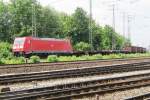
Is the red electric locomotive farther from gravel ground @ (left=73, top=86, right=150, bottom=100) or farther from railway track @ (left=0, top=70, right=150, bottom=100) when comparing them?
gravel ground @ (left=73, top=86, right=150, bottom=100)

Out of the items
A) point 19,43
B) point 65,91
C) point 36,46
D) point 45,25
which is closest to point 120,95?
point 65,91

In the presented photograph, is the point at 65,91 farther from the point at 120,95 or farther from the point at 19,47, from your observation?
the point at 19,47

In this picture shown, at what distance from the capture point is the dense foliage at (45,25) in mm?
86894

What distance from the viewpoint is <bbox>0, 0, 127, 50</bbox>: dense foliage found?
86.9 m

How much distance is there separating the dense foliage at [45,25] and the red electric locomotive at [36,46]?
36060 mm

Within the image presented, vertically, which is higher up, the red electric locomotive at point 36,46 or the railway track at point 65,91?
the red electric locomotive at point 36,46

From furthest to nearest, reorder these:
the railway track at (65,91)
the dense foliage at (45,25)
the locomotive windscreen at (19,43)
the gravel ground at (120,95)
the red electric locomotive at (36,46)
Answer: the dense foliage at (45,25)
the locomotive windscreen at (19,43)
the red electric locomotive at (36,46)
the gravel ground at (120,95)
the railway track at (65,91)

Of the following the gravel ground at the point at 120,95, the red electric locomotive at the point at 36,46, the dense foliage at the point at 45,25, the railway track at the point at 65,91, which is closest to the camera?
the railway track at the point at 65,91

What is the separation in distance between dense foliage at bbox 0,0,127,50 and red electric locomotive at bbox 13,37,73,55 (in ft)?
118

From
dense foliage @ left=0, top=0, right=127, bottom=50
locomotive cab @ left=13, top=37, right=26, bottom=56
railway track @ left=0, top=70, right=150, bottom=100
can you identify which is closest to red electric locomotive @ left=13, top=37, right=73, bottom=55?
locomotive cab @ left=13, top=37, right=26, bottom=56

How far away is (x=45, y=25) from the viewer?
91000mm

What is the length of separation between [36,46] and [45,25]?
151 ft

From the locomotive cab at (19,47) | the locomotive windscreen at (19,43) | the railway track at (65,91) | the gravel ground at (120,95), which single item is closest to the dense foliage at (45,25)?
the locomotive windscreen at (19,43)

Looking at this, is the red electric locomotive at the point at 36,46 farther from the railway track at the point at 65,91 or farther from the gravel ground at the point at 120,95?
the gravel ground at the point at 120,95
